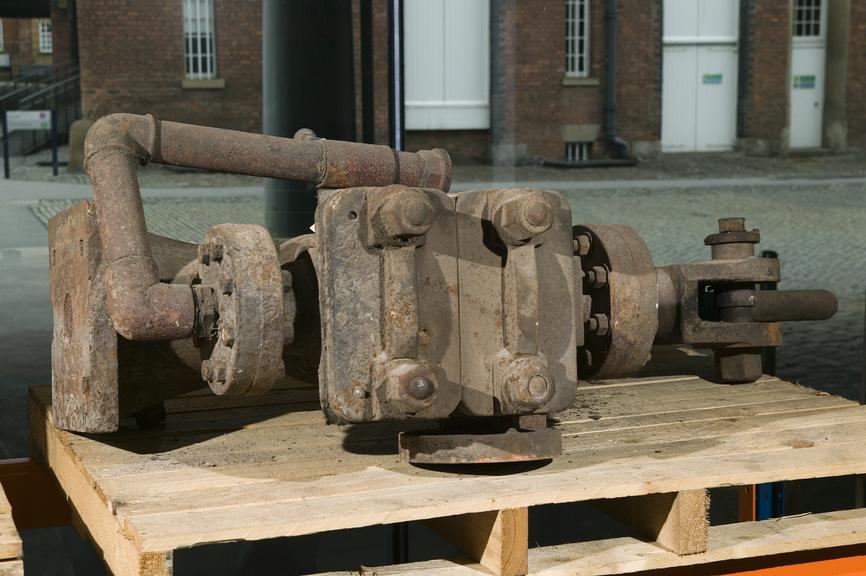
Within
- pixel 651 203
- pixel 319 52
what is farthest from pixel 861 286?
pixel 319 52

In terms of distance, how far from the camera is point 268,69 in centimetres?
448

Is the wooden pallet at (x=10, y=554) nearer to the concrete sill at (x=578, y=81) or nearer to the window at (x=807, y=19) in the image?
the concrete sill at (x=578, y=81)

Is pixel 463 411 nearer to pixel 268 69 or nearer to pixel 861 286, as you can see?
pixel 268 69

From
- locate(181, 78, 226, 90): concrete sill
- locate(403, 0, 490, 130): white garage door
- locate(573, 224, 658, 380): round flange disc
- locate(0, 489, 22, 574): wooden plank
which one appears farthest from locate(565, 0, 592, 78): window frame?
locate(0, 489, 22, 574): wooden plank

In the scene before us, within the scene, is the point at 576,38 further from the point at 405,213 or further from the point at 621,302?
the point at 405,213

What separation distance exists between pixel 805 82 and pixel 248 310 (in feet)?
56.7

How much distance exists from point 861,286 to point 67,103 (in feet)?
23.8

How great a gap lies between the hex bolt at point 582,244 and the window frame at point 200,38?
4.33 meters

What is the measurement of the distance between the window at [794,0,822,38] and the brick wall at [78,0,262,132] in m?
10.5

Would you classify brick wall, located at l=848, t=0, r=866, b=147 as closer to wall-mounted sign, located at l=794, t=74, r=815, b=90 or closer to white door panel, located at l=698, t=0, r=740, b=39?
wall-mounted sign, located at l=794, t=74, r=815, b=90

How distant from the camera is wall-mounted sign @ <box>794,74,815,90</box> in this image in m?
17.8

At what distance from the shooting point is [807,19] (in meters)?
16.8

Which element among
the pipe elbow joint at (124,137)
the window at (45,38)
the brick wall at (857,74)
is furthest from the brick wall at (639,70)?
the pipe elbow joint at (124,137)

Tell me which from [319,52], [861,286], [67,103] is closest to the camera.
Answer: [319,52]
